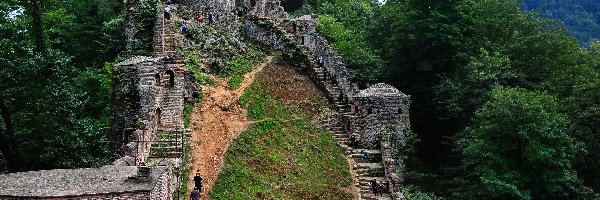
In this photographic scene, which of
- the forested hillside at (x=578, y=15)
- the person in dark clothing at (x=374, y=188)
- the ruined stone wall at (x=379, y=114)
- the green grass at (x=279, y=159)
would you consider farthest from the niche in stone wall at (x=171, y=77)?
the forested hillside at (x=578, y=15)

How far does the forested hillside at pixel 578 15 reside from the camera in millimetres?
102250

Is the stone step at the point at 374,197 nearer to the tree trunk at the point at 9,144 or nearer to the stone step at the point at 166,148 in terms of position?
the stone step at the point at 166,148

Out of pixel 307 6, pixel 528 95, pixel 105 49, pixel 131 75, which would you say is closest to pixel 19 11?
pixel 105 49

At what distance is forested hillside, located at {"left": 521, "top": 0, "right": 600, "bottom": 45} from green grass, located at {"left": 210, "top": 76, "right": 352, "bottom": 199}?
7825 cm

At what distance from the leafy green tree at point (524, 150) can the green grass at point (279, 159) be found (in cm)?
754

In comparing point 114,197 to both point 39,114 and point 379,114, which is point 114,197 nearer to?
point 39,114

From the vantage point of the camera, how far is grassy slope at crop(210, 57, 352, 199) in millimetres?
26656

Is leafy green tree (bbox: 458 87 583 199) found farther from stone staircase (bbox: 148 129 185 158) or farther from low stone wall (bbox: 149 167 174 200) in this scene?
low stone wall (bbox: 149 167 174 200)

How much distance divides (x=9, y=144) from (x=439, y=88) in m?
27.0

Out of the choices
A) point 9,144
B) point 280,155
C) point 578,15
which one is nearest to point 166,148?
point 280,155

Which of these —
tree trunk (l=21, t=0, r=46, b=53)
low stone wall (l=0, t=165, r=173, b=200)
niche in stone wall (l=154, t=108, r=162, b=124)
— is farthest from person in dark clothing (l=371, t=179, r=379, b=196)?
tree trunk (l=21, t=0, r=46, b=53)

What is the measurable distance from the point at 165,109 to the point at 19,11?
17933mm

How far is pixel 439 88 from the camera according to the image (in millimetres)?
42250

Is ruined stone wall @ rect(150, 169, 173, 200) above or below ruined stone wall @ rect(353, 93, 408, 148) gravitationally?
below
